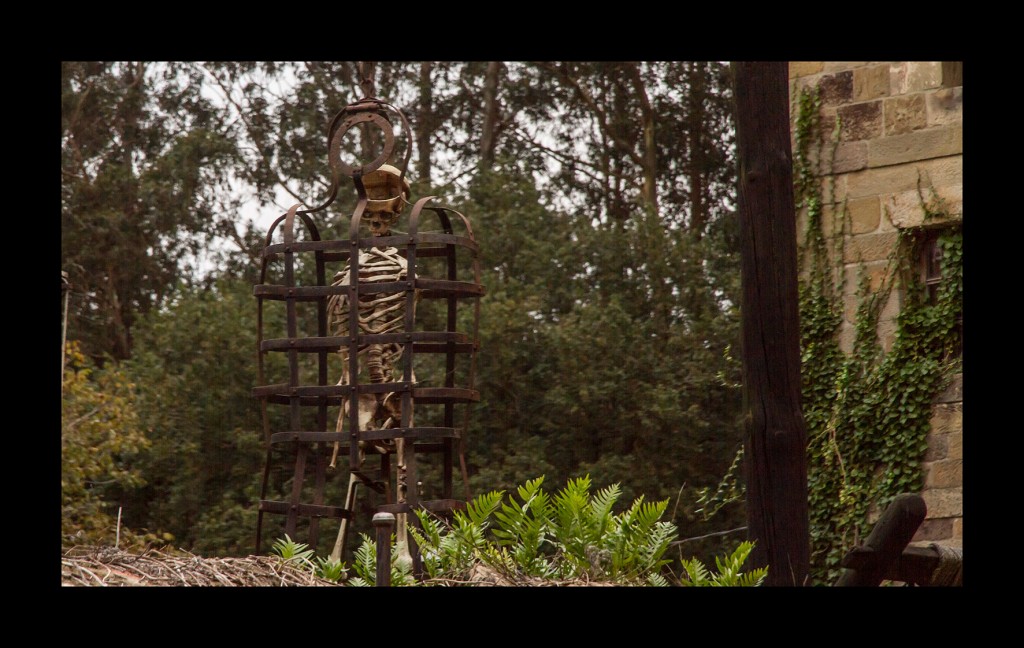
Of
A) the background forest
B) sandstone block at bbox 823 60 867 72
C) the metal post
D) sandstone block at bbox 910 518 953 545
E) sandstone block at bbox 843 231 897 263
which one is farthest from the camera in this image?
the background forest

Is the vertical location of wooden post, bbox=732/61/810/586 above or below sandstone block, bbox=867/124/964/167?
below

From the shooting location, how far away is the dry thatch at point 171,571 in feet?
8.48

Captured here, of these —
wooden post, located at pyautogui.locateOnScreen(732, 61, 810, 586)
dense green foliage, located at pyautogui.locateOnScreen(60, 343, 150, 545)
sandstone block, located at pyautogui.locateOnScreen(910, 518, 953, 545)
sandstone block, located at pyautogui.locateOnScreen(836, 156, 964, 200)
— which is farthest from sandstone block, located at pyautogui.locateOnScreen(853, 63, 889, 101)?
dense green foliage, located at pyautogui.locateOnScreen(60, 343, 150, 545)

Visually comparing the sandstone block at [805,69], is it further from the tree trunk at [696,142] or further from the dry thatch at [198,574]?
the dry thatch at [198,574]

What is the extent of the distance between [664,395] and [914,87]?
438 cm

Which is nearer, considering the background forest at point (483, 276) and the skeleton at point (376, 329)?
the skeleton at point (376, 329)

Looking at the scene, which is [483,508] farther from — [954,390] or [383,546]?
[954,390]

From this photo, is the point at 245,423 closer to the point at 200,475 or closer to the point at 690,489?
the point at 200,475

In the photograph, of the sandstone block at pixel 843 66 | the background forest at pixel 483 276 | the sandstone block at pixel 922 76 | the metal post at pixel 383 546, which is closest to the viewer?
the metal post at pixel 383 546

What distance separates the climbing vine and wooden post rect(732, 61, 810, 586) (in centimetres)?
342

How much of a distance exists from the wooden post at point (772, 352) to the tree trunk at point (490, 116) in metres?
9.88

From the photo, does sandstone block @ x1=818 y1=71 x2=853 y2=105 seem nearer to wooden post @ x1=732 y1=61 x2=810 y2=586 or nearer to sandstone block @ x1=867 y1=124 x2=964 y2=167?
sandstone block @ x1=867 y1=124 x2=964 y2=167

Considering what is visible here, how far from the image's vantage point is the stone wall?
7914mm

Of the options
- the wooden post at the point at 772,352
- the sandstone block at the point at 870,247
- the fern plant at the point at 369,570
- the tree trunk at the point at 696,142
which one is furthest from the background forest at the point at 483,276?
the fern plant at the point at 369,570
